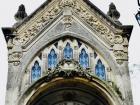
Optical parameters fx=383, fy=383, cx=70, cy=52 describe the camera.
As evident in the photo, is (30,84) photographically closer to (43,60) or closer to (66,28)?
(43,60)

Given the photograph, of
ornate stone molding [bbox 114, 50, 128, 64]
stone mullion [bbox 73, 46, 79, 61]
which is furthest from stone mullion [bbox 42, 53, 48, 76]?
ornate stone molding [bbox 114, 50, 128, 64]

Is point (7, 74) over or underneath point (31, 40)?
underneath

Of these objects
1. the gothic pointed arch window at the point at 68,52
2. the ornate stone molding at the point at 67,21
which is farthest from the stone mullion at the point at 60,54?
the ornate stone molding at the point at 67,21

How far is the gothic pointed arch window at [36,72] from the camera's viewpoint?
1798 cm

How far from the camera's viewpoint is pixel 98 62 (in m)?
18.4

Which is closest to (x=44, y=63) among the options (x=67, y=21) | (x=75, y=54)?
(x=75, y=54)

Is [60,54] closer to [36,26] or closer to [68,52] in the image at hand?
[68,52]

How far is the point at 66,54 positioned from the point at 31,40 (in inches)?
73.3

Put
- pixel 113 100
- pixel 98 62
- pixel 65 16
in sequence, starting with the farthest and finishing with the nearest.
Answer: pixel 65 16 < pixel 98 62 < pixel 113 100

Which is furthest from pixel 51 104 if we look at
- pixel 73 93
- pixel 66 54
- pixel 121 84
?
pixel 121 84

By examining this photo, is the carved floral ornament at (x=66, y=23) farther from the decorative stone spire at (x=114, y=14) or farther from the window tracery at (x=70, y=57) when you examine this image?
the window tracery at (x=70, y=57)

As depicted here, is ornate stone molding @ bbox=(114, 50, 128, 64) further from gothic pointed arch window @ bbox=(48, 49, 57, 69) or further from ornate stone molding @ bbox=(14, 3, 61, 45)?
ornate stone molding @ bbox=(14, 3, 61, 45)

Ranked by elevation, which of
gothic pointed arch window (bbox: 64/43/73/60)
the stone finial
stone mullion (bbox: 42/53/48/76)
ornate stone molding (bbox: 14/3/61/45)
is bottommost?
stone mullion (bbox: 42/53/48/76)

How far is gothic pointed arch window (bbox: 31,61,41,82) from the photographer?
59.0 feet
